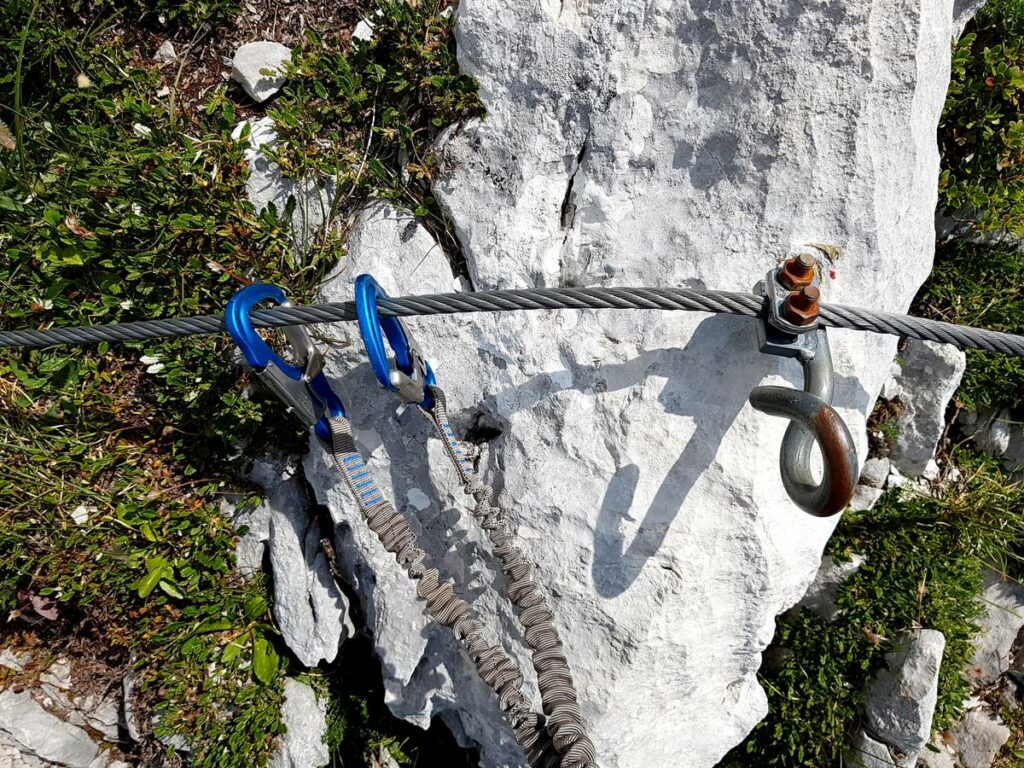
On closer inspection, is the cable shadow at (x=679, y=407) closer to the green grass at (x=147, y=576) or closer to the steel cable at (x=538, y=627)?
the steel cable at (x=538, y=627)

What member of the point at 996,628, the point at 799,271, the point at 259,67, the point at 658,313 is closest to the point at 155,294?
the point at 259,67

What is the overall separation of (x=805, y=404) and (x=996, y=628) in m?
3.15

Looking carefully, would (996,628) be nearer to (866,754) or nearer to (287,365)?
(866,754)

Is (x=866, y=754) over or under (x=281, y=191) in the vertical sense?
under

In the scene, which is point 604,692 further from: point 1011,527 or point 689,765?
point 1011,527

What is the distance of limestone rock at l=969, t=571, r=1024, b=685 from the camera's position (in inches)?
153

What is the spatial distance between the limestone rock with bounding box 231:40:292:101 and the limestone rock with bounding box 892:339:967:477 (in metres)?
3.79

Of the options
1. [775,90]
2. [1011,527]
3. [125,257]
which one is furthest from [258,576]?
[1011,527]

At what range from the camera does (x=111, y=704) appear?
12.2 ft

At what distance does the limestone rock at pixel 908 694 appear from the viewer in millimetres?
3436

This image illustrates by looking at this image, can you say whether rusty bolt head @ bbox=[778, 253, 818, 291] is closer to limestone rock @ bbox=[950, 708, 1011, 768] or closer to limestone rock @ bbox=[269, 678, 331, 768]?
limestone rock @ bbox=[269, 678, 331, 768]

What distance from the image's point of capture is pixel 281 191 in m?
3.44

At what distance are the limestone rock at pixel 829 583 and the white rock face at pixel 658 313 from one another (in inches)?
32.0

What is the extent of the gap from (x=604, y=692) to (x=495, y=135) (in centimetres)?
254
